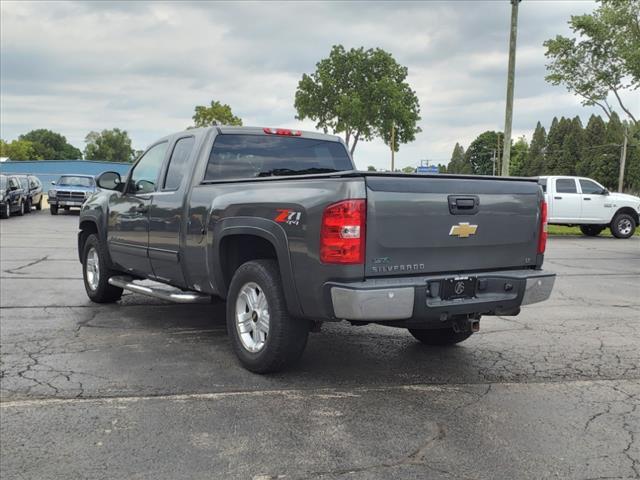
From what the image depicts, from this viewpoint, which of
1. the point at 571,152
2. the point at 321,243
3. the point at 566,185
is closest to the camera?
the point at 321,243

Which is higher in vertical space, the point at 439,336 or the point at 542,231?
the point at 542,231

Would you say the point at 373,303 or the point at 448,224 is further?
the point at 448,224

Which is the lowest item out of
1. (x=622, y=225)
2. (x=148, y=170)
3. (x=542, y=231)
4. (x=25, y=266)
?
(x=25, y=266)

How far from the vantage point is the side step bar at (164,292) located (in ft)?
18.3

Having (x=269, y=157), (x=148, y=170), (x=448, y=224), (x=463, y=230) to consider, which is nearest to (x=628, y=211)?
(x=269, y=157)

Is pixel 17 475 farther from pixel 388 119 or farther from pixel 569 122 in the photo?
pixel 569 122

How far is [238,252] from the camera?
17.1ft

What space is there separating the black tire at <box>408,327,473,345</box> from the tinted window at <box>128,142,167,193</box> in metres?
2.97

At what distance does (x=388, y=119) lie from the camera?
4922 centimetres

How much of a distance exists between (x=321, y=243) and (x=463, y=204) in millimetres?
1091

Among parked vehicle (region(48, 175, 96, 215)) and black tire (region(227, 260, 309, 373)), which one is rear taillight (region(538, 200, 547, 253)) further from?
parked vehicle (region(48, 175, 96, 215))

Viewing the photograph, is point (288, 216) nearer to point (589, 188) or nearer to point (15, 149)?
point (589, 188)

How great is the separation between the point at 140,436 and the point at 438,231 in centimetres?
230

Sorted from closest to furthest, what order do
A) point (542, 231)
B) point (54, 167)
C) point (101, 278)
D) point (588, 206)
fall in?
point (542, 231)
point (101, 278)
point (588, 206)
point (54, 167)
